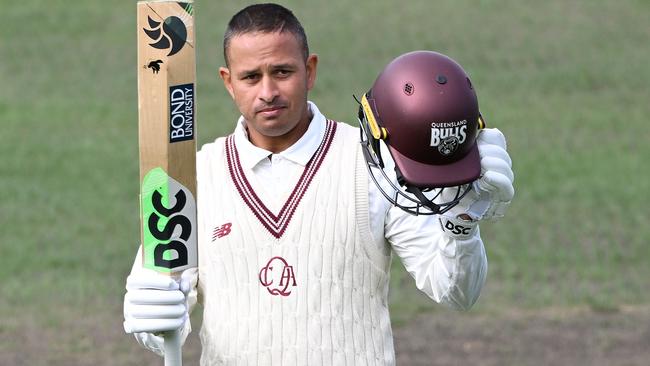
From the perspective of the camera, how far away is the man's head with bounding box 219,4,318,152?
4266 millimetres

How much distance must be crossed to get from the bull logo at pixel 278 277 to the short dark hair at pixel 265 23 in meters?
0.61

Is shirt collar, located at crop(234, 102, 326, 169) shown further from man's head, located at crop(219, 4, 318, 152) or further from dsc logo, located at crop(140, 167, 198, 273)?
dsc logo, located at crop(140, 167, 198, 273)

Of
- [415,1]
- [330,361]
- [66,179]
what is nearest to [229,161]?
[330,361]

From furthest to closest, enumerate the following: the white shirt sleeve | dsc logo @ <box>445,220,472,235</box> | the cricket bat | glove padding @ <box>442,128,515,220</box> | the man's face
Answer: the man's face
the cricket bat
the white shirt sleeve
dsc logo @ <box>445,220,472,235</box>
glove padding @ <box>442,128,515,220</box>

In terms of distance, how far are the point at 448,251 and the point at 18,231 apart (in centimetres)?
730

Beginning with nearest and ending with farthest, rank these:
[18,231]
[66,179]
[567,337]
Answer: [567,337] → [18,231] → [66,179]

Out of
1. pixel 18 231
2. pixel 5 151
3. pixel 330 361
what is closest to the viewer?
pixel 330 361

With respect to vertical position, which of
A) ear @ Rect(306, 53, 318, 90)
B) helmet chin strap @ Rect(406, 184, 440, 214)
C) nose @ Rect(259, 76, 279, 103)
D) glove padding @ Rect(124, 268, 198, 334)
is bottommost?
glove padding @ Rect(124, 268, 198, 334)

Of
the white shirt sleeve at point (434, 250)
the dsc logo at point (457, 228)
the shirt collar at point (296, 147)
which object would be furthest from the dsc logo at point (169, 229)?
the dsc logo at point (457, 228)

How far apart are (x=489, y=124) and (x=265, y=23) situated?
9.11 meters

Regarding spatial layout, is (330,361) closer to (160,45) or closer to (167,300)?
(167,300)

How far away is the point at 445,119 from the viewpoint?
12.4 feet

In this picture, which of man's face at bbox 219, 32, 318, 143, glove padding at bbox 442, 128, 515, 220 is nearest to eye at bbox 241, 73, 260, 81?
man's face at bbox 219, 32, 318, 143

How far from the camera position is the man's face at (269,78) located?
14.0ft
